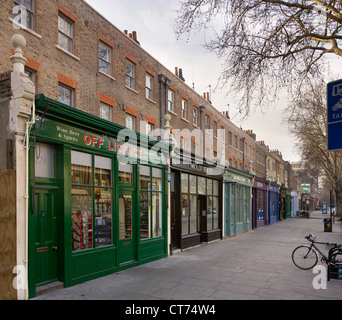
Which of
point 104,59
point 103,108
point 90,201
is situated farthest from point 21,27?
point 90,201

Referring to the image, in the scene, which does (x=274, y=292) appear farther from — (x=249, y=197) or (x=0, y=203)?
(x=249, y=197)

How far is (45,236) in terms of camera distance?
25.7 feet

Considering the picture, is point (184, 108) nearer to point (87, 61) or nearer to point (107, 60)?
point (107, 60)

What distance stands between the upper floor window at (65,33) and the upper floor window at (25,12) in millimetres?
1220

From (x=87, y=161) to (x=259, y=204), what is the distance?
23.0 metres

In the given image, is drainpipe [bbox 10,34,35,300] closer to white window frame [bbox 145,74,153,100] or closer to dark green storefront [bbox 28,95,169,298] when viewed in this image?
dark green storefront [bbox 28,95,169,298]

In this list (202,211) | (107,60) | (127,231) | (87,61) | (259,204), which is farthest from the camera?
(259,204)

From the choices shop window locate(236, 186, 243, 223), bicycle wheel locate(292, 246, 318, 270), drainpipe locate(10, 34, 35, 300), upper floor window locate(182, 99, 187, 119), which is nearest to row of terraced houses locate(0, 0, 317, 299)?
drainpipe locate(10, 34, 35, 300)

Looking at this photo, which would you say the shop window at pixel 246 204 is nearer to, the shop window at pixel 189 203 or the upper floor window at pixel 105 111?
the shop window at pixel 189 203

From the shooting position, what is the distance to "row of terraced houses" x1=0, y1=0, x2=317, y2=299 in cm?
697

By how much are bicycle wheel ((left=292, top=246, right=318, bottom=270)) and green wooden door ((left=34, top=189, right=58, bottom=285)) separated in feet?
23.6

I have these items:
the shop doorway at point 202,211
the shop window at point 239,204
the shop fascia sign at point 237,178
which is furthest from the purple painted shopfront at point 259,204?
the shop doorway at point 202,211
